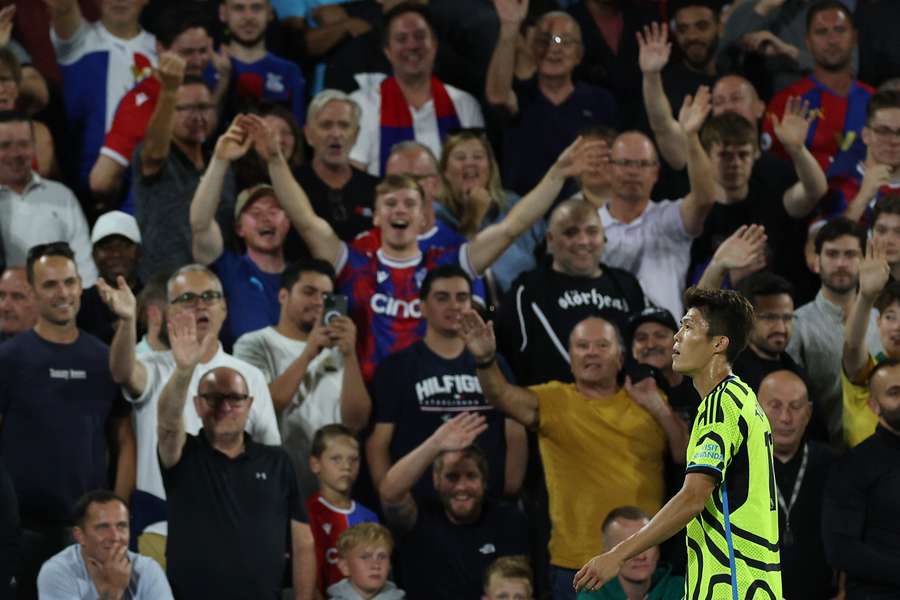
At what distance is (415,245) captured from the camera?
34.4 ft

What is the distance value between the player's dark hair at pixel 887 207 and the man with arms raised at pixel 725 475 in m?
3.76

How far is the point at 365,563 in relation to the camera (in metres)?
9.09

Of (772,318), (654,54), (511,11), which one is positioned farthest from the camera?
(511,11)

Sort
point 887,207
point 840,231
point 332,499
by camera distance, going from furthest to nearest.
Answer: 1. point 887,207
2. point 840,231
3. point 332,499

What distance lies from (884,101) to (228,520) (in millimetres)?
5104

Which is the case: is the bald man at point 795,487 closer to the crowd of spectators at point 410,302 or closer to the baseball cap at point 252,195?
the crowd of spectators at point 410,302

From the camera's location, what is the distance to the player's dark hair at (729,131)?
432 inches

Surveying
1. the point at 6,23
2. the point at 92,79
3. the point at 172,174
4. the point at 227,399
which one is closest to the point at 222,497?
the point at 227,399

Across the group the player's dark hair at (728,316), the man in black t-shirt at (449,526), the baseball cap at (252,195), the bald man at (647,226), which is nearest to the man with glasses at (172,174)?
the baseball cap at (252,195)

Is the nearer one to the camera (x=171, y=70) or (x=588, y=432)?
(x=588, y=432)

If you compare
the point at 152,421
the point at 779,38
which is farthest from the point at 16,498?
the point at 779,38

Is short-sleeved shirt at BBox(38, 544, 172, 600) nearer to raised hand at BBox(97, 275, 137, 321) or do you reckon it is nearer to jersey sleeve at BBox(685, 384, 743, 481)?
raised hand at BBox(97, 275, 137, 321)

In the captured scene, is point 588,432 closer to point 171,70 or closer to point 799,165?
point 799,165

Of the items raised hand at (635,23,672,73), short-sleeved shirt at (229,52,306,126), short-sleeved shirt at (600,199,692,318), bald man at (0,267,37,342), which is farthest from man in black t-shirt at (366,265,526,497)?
short-sleeved shirt at (229,52,306,126)
